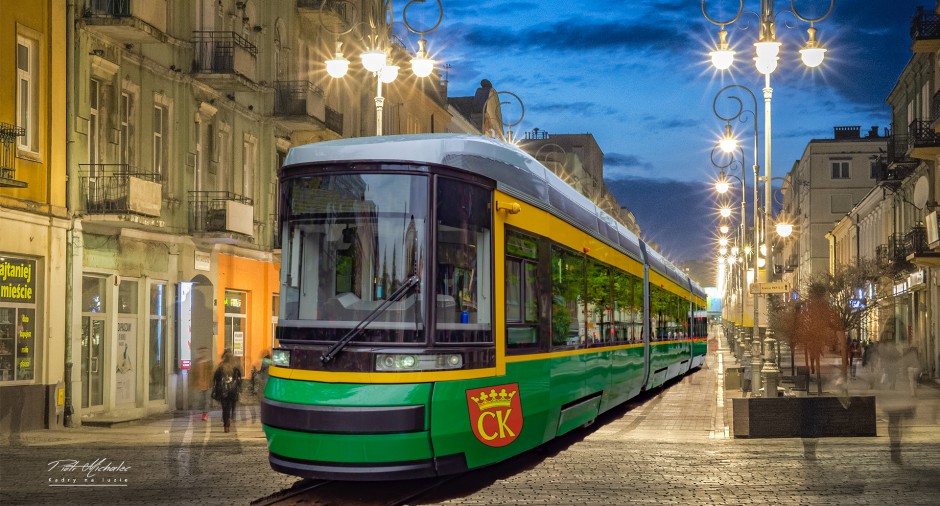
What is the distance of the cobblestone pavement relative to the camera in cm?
1154

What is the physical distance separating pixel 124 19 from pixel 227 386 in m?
7.68

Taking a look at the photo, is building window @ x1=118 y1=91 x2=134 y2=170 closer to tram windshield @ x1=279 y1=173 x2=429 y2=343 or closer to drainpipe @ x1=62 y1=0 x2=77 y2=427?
drainpipe @ x1=62 y1=0 x2=77 y2=427

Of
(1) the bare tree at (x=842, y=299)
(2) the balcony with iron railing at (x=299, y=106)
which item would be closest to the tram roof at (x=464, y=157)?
(2) the balcony with iron railing at (x=299, y=106)

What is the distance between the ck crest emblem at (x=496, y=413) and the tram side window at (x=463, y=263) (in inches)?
21.7

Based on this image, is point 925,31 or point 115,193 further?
point 925,31

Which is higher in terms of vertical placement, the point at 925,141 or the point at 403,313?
the point at 925,141

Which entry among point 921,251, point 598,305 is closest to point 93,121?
point 598,305

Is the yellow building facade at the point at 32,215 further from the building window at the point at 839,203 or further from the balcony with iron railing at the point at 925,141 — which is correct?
the building window at the point at 839,203

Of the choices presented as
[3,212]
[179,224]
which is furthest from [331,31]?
[3,212]

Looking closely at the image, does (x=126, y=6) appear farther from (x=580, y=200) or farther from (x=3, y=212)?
(x=580, y=200)

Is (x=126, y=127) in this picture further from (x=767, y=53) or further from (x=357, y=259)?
(x=357, y=259)

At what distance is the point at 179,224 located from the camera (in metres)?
26.5

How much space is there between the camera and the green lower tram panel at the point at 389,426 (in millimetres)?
10578

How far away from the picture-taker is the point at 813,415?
17.0m
